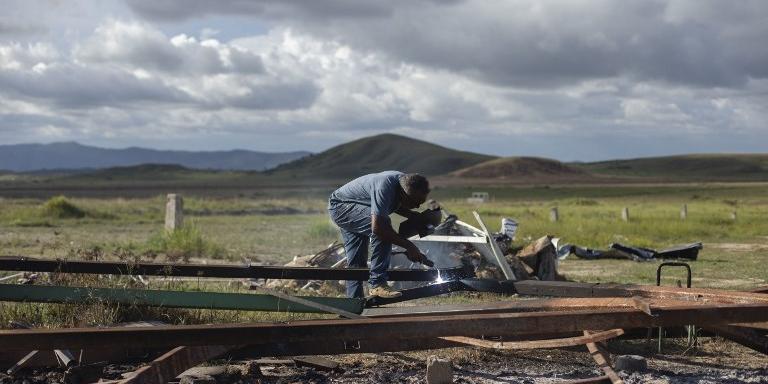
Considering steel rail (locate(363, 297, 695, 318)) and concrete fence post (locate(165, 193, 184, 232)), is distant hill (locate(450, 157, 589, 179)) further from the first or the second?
steel rail (locate(363, 297, 695, 318))

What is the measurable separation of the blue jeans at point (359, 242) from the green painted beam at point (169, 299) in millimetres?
642

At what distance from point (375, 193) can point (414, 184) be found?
38 centimetres

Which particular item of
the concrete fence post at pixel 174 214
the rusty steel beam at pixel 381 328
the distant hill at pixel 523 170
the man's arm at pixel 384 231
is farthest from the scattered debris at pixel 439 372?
the distant hill at pixel 523 170

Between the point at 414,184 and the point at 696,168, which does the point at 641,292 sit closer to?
the point at 414,184

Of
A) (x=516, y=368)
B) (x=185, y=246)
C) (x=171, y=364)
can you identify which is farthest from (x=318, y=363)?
(x=185, y=246)

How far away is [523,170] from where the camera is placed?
17338 centimetres

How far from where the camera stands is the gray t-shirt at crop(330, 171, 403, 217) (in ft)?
25.4

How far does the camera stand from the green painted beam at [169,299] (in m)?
7.04

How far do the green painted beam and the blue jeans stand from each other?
642 millimetres

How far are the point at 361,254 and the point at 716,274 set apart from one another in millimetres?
8603

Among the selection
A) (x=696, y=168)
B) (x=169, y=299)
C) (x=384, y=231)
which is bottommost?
(x=169, y=299)

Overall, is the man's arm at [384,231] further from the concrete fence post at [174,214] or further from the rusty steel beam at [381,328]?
the concrete fence post at [174,214]

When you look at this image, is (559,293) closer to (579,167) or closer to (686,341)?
(686,341)

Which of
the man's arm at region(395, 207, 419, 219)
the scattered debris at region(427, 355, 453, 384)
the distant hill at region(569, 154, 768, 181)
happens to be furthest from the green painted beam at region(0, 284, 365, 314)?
the distant hill at region(569, 154, 768, 181)
